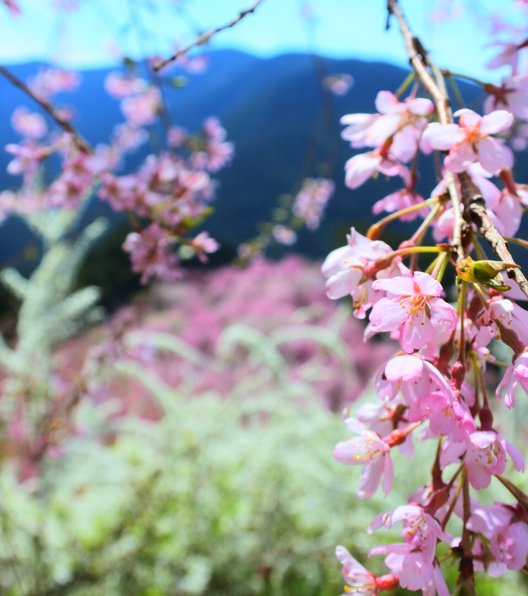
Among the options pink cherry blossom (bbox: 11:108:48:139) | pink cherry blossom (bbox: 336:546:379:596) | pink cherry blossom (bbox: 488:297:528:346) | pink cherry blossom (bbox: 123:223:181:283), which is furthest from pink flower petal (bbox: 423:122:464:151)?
pink cherry blossom (bbox: 11:108:48:139)

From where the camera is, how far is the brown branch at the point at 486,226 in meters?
0.21

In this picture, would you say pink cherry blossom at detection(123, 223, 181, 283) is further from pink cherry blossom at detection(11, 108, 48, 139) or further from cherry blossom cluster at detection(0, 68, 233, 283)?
pink cherry blossom at detection(11, 108, 48, 139)

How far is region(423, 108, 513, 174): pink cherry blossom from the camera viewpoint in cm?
30

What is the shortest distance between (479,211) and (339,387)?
11.8 feet

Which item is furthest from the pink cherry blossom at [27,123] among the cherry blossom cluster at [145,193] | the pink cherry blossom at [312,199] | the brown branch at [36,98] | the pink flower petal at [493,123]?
the pink flower petal at [493,123]

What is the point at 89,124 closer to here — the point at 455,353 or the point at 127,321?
the point at 127,321

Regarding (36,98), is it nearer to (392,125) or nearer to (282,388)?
(392,125)

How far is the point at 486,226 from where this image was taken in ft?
0.77

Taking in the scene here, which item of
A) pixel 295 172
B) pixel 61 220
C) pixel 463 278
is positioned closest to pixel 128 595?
pixel 463 278

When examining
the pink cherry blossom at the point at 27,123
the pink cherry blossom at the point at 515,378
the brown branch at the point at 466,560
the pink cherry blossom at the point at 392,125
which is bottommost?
the pink cherry blossom at the point at 27,123

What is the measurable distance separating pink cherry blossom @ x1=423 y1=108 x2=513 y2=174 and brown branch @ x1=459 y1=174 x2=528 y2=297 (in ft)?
0.04

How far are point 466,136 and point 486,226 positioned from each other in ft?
0.31

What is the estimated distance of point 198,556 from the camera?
149cm

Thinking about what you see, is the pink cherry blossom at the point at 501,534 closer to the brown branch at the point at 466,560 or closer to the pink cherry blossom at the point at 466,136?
the brown branch at the point at 466,560
